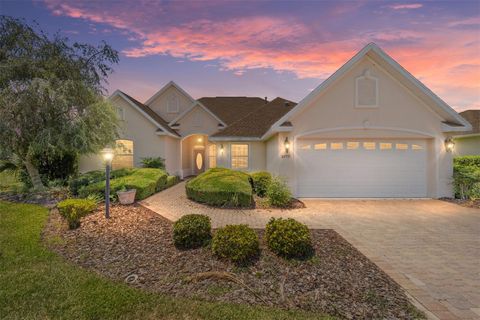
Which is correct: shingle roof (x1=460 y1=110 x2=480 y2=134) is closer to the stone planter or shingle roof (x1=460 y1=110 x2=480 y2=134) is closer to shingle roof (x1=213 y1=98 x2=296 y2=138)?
shingle roof (x1=213 y1=98 x2=296 y2=138)

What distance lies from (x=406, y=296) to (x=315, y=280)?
1.25 metres

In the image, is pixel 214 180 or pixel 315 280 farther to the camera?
pixel 214 180

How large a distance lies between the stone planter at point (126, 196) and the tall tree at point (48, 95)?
3.21 m

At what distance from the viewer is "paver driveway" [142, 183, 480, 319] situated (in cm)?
347

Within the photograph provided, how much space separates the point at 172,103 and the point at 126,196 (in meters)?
12.9

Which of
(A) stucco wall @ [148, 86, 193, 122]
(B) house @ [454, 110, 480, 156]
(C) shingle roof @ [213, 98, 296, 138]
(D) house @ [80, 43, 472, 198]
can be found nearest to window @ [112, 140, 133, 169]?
(A) stucco wall @ [148, 86, 193, 122]

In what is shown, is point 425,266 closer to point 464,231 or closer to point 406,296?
point 406,296

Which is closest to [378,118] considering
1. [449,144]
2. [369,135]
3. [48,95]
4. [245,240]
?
[369,135]

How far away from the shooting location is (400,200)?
33.7ft

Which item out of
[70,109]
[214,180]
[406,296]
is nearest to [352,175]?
[214,180]

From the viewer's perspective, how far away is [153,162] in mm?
15039

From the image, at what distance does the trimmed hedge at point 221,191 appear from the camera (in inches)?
345

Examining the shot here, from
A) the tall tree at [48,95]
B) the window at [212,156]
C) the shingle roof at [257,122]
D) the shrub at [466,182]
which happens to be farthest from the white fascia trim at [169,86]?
the shrub at [466,182]

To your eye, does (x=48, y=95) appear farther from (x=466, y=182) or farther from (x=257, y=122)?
(x=466, y=182)
